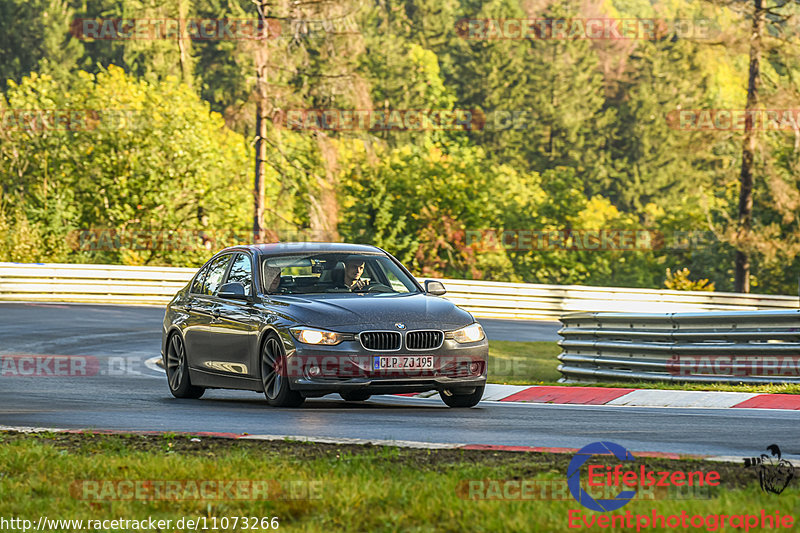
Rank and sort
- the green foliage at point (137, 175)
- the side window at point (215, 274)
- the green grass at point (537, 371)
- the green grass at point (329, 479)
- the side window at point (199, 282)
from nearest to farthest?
the green grass at point (329, 479), the side window at point (215, 274), the side window at point (199, 282), the green grass at point (537, 371), the green foliage at point (137, 175)

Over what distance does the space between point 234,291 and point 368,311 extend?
Result: 64.2 inches

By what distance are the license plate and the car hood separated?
254mm

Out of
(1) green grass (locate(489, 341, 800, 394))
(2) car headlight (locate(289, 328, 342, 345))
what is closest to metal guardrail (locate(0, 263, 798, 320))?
(1) green grass (locate(489, 341, 800, 394))

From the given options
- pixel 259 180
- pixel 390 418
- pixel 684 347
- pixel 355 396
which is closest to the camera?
pixel 390 418

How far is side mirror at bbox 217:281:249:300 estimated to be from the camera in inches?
474

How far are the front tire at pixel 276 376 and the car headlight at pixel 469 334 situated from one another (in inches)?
58.4

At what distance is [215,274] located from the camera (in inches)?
522

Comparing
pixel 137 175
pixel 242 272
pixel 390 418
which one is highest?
pixel 242 272

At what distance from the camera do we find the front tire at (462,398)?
38.7ft

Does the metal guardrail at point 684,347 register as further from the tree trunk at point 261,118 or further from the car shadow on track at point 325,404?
the tree trunk at point 261,118

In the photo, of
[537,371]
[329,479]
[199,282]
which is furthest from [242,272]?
[537,371]

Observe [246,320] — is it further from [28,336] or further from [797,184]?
[797,184]

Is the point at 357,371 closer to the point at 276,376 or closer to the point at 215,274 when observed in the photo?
the point at 276,376

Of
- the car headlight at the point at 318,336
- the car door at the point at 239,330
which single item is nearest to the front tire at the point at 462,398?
the car headlight at the point at 318,336
